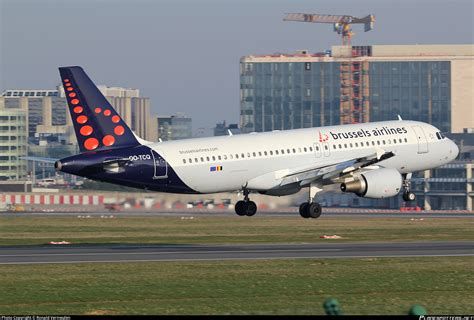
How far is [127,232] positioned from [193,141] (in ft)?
69.0

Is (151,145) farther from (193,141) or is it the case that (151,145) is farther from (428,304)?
(428,304)

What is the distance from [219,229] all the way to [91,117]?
81.8 ft

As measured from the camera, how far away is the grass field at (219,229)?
83.2m

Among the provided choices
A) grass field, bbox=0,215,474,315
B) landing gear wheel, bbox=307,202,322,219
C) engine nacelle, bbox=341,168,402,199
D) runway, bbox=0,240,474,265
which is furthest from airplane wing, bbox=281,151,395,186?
grass field, bbox=0,215,474,315

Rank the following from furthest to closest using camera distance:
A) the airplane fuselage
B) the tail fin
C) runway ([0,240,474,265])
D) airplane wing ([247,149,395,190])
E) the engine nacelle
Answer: airplane wing ([247,149,395,190])
the engine nacelle
the tail fin
the airplane fuselage
runway ([0,240,474,265])

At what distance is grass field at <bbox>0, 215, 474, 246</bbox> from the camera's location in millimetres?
83156

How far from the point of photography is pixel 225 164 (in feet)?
250

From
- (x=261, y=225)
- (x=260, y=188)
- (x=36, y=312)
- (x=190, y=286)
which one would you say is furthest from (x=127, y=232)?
(x=36, y=312)

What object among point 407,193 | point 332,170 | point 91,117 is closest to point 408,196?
point 407,193

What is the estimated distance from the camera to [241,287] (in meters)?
48.2

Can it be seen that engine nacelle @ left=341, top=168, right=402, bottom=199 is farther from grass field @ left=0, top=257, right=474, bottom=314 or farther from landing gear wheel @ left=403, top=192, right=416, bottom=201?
grass field @ left=0, top=257, right=474, bottom=314

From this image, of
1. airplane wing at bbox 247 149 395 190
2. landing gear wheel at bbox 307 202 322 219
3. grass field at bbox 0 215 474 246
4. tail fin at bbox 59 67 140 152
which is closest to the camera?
tail fin at bbox 59 67 140 152

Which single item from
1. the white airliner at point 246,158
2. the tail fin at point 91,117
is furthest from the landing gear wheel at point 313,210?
the tail fin at point 91,117

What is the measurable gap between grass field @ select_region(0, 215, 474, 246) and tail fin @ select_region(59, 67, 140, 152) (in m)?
8.15
